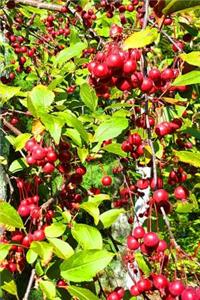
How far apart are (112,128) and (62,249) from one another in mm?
444

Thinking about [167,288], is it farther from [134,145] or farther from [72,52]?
[72,52]

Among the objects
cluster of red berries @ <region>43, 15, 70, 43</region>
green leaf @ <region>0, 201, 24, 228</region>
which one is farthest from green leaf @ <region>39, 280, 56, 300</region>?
cluster of red berries @ <region>43, 15, 70, 43</region>

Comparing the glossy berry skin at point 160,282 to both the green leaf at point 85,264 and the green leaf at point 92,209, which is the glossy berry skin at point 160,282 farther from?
the green leaf at point 92,209

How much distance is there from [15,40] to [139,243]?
2.06 m


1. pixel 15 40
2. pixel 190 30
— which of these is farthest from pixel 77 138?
pixel 15 40

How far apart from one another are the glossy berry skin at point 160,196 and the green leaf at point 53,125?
347 millimetres

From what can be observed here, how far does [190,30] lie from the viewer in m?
1.65

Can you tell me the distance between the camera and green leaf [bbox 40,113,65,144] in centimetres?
138

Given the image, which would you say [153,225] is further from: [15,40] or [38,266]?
[15,40]

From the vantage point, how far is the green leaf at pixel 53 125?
1.38 metres

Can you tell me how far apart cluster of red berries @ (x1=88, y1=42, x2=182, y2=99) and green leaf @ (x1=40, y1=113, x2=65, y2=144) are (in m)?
0.18

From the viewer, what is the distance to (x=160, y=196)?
122cm

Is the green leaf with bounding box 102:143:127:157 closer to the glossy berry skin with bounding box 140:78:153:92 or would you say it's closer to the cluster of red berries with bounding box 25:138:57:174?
the cluster of red berries with bounding box 25:138:57:174

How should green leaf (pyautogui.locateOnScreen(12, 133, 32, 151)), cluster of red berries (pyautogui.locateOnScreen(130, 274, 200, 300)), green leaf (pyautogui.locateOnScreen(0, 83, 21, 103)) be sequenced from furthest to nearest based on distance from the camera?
green leaf (pyautogui.locateOnScreen(0, 83, 21, 103)) → green leaf (pyautogui.locateOnScreen(12, 133, 32, 151)) → cluster of red berries (pyautogui.locateOnScreen(130, 274, 200, 300))
